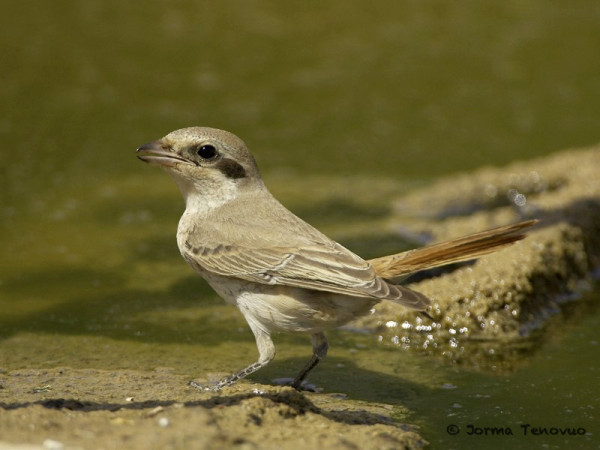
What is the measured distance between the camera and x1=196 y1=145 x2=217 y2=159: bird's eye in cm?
545

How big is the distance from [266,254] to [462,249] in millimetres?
1043

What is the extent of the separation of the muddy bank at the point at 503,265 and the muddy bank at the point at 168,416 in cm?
125

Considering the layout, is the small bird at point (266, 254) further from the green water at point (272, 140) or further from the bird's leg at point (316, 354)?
the green water at point (272, 140)

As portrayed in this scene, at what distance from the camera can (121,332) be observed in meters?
6.16

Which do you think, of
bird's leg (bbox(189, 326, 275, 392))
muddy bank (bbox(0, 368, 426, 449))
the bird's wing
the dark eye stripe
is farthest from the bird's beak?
muddy bank (bbox(0, 368, 426, 449))

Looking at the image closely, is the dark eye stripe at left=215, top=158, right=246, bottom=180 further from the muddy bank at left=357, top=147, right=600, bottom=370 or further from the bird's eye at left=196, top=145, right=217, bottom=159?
the muddy bank at left=357, top=147, right=600, bottom=370

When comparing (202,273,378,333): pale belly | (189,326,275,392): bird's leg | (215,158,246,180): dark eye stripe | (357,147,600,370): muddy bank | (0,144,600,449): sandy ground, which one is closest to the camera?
(0,144,600,449): sandy ground

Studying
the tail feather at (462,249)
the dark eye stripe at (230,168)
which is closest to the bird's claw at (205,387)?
the tail feather at (462,249)

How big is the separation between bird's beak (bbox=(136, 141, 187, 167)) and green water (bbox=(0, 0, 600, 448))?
119 centimetres

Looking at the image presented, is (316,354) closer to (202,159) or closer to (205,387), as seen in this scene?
(205,387)

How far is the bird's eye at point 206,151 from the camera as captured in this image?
5449 mm

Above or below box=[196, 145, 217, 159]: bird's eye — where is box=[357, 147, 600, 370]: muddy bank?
below

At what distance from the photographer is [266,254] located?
5137mm

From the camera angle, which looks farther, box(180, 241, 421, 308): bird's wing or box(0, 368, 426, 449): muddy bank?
box(180, 241, 421, 308): bird's wing
